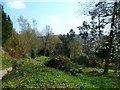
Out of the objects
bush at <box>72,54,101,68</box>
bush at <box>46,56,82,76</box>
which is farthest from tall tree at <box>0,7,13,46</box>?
bush at <box>46,56,82,76</box>

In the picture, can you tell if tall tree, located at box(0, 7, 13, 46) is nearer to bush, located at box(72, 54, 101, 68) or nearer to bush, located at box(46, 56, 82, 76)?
bush, located at box(72, 54, 101, 68)

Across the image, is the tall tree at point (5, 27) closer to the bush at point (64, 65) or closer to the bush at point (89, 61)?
the bush at point (89, 61)

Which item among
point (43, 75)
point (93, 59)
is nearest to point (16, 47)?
point (93, 59)

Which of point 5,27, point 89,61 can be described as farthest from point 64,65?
point 5,27

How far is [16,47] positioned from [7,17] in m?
9.15

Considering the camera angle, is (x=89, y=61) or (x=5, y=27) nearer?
(x=89, y=61)

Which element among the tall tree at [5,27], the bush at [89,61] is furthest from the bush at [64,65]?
the tall tree at [5,27]

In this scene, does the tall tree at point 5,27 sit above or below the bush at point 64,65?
above

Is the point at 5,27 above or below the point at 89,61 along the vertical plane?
above

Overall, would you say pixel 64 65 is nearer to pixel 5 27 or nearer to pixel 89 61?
pixel 89 61

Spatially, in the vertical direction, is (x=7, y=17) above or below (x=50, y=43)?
above

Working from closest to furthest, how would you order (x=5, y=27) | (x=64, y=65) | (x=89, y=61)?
(x=64, y=65) < (x=89, y=61) < (x=5, y=27)

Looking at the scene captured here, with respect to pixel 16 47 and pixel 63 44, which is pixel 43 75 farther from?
pixel 63 44

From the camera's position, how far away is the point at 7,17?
34.4m
